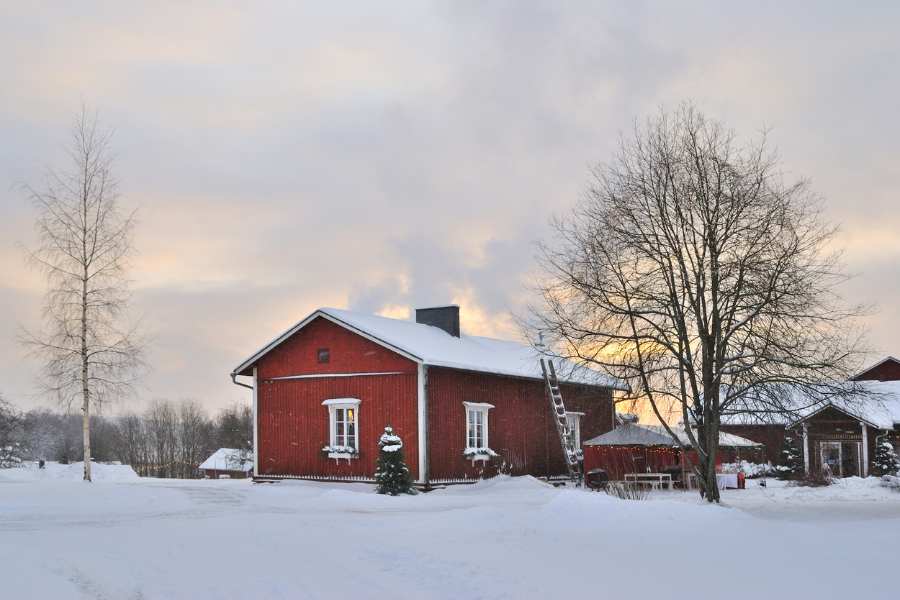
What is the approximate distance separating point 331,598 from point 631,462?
68.6ft

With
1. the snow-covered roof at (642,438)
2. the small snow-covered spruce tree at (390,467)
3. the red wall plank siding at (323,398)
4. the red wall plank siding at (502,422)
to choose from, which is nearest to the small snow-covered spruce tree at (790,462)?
the snow-covered roof at (642,438)

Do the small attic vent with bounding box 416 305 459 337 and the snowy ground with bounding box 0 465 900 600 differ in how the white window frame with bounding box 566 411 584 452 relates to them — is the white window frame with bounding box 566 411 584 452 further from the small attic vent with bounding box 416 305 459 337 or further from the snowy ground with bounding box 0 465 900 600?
the snowy ground with bounding box 0 465 900 600

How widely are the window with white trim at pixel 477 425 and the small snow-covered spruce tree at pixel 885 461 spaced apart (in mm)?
13607

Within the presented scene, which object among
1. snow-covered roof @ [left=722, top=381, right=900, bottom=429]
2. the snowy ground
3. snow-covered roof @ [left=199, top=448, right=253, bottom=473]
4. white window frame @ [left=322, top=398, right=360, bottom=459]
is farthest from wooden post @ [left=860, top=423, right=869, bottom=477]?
snow-covered roof @ [left=199, top=448, right=253, bottom=473]

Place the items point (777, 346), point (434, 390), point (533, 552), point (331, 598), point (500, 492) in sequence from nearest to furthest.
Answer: point (331, 598), point (533, 552), point (777, 346), point (500, 492), point (434, 390)

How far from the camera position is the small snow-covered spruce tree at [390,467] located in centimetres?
2264

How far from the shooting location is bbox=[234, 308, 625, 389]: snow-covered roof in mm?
25219

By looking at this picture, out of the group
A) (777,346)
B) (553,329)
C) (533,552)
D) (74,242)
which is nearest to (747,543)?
(533,552)

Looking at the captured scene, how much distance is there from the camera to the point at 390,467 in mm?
22719

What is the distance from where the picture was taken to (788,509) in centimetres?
1928

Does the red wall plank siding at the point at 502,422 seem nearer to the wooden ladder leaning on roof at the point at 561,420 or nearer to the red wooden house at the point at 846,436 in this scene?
the wooden ladder leaning on roof at the point at 561,420

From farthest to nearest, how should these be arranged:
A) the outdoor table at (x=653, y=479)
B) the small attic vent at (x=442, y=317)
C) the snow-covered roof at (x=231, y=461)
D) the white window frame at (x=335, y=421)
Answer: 1. the snow-covered roof at (x=231, y=461)
2. the small attic vent at (x=442, y=317)
3. the outdoor table at (x=653, y=479)
4. the white window frame at (x=335, y=421)

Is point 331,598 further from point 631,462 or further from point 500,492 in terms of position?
point 631,462

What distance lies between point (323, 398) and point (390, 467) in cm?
487
